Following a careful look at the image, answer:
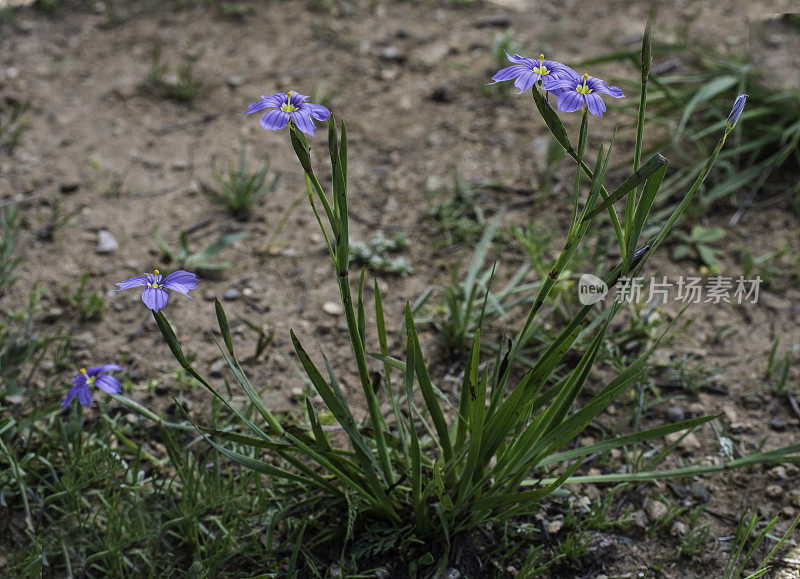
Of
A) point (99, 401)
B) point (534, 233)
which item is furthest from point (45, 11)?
point (534, 233)

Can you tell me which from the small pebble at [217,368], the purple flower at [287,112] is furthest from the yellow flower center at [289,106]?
the small pebble at [217,368]

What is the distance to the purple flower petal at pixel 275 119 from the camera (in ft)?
3.73

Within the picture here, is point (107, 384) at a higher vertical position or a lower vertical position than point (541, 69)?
lower

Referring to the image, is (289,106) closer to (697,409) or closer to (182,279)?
(182,279)

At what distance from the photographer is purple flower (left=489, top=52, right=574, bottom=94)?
3.69 feet

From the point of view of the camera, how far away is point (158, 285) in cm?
122

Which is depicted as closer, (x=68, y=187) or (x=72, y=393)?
(x=72, y=393)

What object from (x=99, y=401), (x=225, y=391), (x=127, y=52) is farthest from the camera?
(x=127, y=52)

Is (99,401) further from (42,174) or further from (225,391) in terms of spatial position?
(42,174)

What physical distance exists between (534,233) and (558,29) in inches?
55.6

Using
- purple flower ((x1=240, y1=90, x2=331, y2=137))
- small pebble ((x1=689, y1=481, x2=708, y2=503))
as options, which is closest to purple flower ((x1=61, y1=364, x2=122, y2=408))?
purple flower ((x1=240, y1=90, x2=331, y2=137))

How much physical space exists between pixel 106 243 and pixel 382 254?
3.25 feet

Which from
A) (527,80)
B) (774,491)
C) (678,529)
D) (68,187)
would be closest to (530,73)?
(527,80)

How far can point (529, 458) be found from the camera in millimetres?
1439
